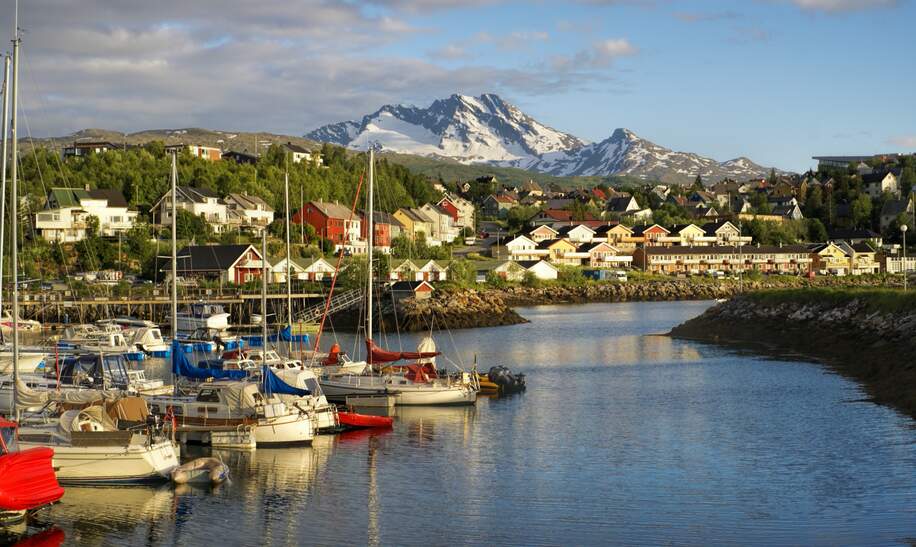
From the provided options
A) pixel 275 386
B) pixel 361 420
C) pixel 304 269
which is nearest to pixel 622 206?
pixel 304 269

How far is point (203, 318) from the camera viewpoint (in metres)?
60.1

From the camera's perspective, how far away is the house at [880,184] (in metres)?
160

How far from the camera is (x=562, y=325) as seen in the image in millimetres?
69375

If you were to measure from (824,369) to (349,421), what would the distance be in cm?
2118

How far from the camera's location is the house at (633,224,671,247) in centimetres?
13225

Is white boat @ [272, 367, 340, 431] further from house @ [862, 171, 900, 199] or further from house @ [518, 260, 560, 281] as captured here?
house @ [862, 171, 900, 199]

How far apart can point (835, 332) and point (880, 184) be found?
123964 mm

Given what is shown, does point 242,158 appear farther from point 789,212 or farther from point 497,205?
point 789,212

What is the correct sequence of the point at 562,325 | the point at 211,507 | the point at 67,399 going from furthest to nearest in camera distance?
1. the point at 562,325
2. the point at 67,399
3. the point at 211,507

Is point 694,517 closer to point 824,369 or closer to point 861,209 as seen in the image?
point 824,369

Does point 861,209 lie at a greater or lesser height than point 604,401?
greater

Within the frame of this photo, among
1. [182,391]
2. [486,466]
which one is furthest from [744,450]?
[182,391]

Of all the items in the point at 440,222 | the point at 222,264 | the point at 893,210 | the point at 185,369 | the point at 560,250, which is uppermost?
the point at 893,210

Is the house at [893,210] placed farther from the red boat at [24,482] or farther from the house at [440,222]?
the red boat at [24,482]
